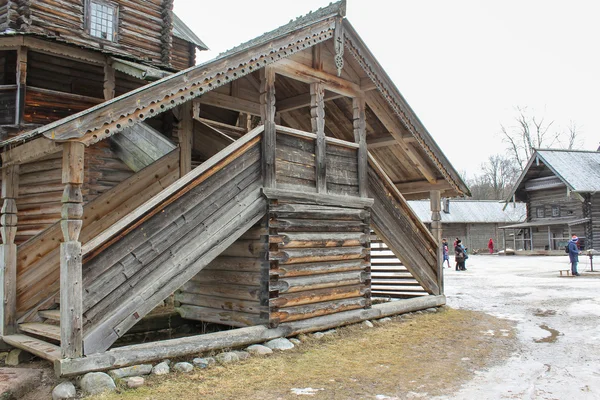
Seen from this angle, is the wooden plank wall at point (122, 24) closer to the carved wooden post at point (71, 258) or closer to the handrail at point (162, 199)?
the handrail at point (162, 199)

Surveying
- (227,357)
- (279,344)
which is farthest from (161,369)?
(279,344)

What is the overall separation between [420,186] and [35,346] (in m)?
9.03

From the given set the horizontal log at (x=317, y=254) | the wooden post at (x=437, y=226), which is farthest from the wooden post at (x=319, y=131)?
the wooden post at (x=437, y=226)

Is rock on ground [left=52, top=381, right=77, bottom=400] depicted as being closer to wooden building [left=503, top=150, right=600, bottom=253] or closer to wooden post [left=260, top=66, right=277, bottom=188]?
wooden post [left=260, top=66, right=277, bottom=188]

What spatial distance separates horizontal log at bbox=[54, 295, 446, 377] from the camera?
5539mm

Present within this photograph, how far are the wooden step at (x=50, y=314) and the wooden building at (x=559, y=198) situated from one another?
35768mm

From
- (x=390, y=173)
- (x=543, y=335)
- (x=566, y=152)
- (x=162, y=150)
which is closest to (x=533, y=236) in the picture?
(x=566, y=152)

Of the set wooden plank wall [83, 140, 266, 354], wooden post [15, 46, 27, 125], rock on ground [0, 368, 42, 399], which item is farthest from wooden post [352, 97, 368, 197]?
wooden post [15, 46, 27, 125]

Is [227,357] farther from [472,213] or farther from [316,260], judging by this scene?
[472,213]

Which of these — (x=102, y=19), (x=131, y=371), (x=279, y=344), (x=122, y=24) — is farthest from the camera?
(x=122, y=24)

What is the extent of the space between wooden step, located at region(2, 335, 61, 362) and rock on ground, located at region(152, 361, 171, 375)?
104cm

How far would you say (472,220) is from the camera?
50844 millimetres

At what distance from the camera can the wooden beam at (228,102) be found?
9258 millimetres

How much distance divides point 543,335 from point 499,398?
12.2 ft
